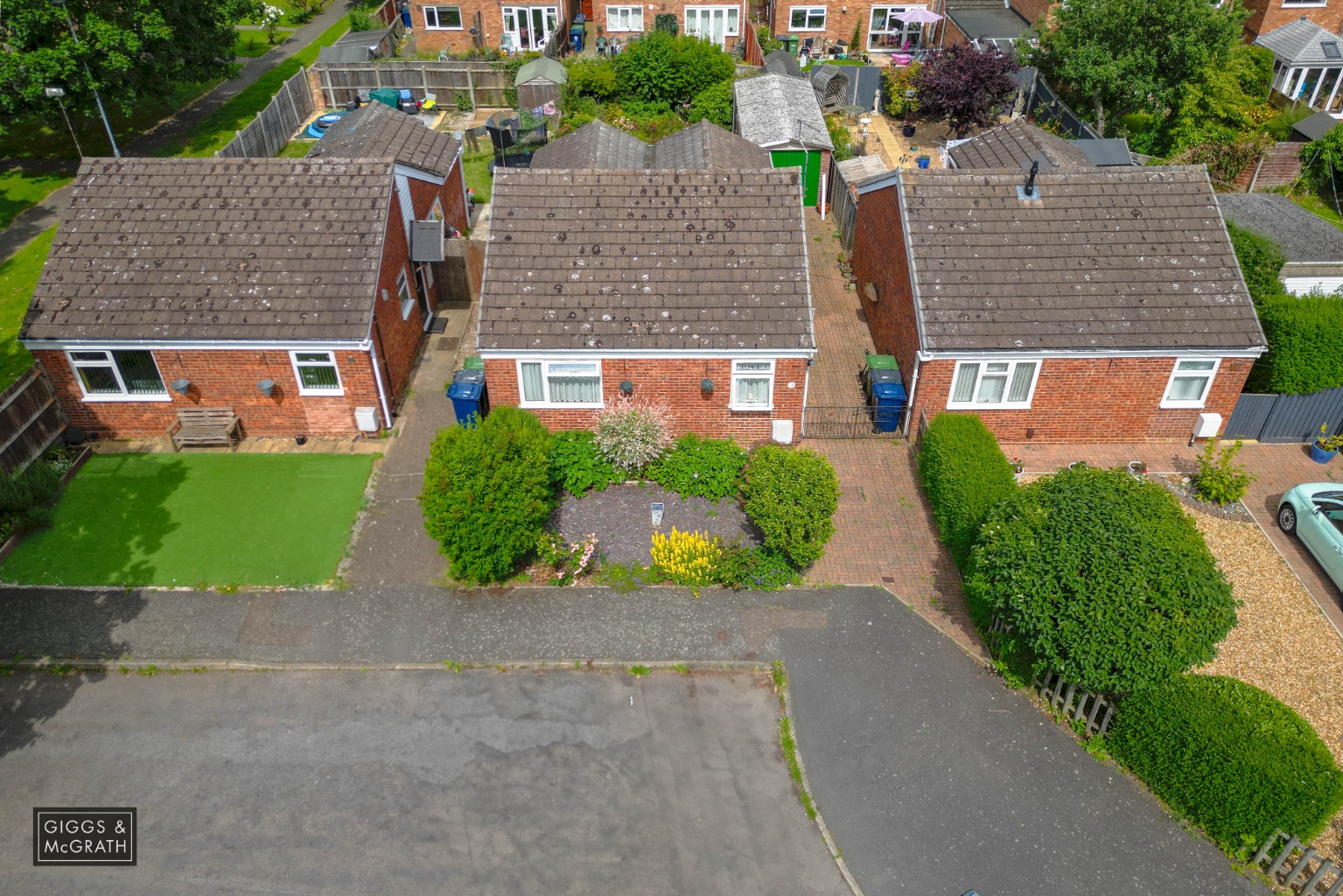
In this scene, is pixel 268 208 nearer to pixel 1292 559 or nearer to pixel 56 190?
pixel 56 190

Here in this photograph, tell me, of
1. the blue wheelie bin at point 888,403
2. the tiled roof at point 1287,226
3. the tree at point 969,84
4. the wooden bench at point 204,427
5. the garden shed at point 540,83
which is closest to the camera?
the wooden bench at point 204,427

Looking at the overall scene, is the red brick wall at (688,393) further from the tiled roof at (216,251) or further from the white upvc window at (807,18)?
the white upvc window at (807,18)

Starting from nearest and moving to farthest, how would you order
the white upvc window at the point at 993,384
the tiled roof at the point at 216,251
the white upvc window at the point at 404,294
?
the tiled roof at the point at 216,251 < the white upvc window at the point at 993,384 < the white upvc window at the point at 404,294

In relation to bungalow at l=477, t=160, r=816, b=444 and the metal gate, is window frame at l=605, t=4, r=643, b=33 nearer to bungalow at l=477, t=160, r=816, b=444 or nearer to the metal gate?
bungalow at l=477, t=160, r=816, b=444

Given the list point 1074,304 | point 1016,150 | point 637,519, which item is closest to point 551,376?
point 637,519

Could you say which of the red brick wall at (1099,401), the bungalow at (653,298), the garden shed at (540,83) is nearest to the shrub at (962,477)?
the red brick wall at (1099,401)
